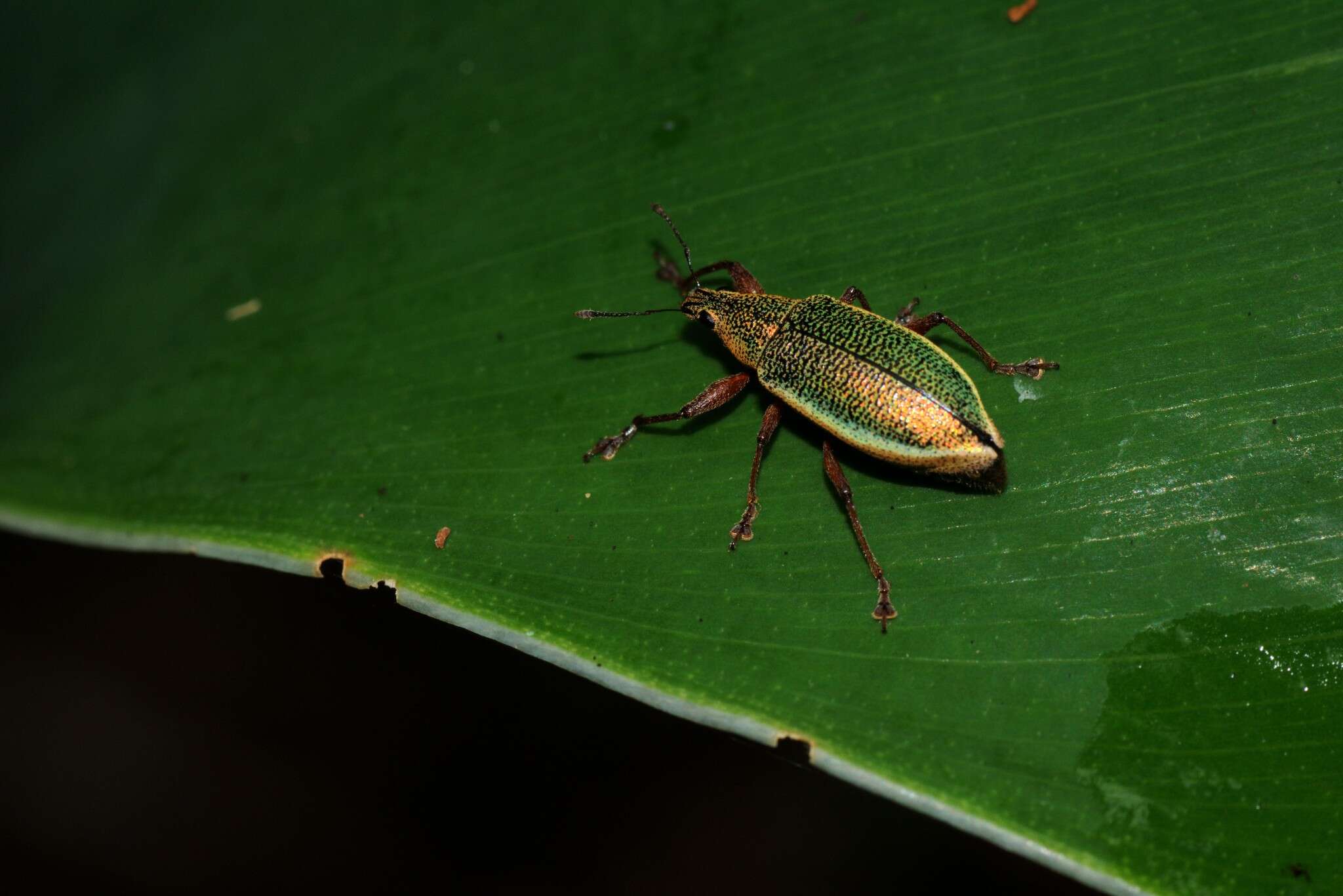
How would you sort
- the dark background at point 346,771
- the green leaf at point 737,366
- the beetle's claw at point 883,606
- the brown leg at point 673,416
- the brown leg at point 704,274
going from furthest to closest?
the dark background at point 346,771 → the brown leg at point 704,274 → the brown leg at point 673,416 → the beetle's claw at point 883,606 → the green leaf at point 737,366

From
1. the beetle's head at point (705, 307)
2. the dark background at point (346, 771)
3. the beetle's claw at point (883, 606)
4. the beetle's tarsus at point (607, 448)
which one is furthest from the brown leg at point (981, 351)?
the dark background at point (346, 771)

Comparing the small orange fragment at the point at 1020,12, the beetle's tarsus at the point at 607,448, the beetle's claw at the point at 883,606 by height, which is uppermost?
the small orange fragment at the point at 1020,12

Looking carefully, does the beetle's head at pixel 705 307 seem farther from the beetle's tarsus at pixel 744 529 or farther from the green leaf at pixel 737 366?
the beetle's tarsus at pixel 744 529

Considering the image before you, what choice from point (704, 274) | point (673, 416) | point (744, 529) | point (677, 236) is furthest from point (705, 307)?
point (744, 529)

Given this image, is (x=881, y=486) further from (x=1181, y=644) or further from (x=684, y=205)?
(x=684, y=205)

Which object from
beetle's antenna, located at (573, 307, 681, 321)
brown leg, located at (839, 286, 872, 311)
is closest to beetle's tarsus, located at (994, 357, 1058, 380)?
brown leg, located at (839, 286, 872, 311)

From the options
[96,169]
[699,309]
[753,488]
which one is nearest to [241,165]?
[96,169]

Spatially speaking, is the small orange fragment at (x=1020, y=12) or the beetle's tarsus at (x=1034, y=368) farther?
the small orange fragment at (x=1020, y=12)

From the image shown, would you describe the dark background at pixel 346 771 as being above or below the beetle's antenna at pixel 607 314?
below

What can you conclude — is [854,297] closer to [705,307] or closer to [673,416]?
[705,307]
